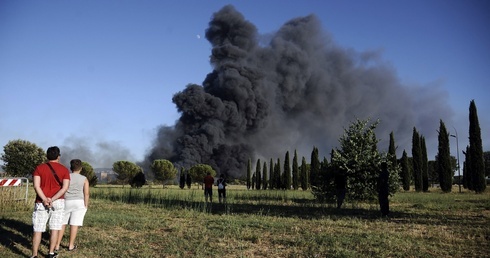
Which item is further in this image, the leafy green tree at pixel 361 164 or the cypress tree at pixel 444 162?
the cypress tree at pixel 444 162

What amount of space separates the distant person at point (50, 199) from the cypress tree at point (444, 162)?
144 ft

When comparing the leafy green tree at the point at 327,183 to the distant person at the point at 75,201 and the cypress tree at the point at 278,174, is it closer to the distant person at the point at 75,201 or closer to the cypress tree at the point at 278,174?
the distant person at the point at 75,201

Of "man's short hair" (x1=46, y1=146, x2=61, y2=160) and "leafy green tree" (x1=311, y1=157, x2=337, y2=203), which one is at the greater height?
"man's short hair" (x1=46, y1=146, x2=61, y2=160)

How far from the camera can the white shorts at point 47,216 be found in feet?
21.1

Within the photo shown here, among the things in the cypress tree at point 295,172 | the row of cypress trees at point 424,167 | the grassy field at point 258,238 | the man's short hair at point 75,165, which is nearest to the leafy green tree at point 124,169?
the row of cypress trees at point 424,167

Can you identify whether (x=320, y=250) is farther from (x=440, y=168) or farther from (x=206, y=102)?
(x=206, y=102)

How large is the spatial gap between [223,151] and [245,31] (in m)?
34.4

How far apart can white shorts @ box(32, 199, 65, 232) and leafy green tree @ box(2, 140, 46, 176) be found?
53.4 metres

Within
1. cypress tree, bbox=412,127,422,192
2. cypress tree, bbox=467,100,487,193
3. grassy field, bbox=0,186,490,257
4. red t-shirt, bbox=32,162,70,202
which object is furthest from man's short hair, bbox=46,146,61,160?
cypress tree, bbox=412,127,422,192

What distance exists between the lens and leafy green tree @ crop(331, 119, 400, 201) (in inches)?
719

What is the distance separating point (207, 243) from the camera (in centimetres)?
805

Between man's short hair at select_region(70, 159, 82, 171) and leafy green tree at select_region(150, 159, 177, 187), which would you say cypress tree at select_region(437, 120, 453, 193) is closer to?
leafy green tree at select_region(150, 159, 177, 187)

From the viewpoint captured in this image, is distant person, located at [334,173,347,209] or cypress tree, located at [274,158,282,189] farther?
cypress tree, located at [274,158,282,189]

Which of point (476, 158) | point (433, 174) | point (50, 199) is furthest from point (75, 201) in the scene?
point (433, 174)
